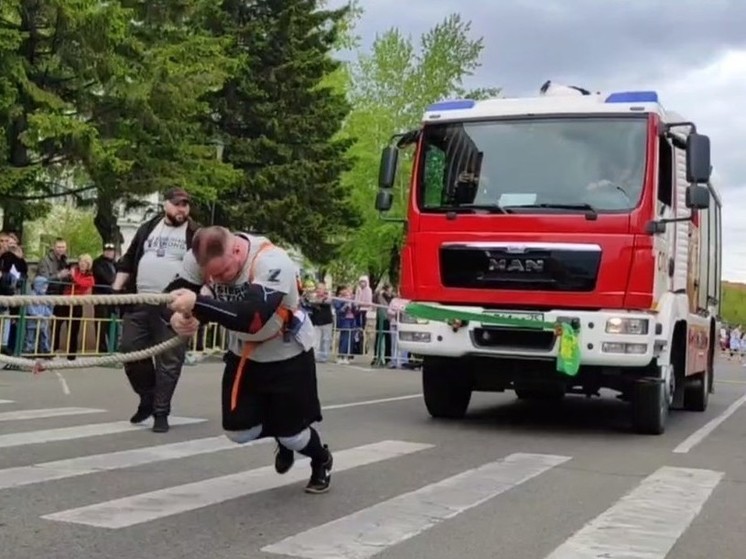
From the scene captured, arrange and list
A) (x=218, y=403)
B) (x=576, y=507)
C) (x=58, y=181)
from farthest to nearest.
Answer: (x=58, y=181) < (x=218, y=403) < (x=576, y=507)

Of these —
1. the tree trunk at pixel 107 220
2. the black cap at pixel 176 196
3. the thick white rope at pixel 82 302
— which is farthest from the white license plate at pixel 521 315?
the tree trunk at pixel 107 220

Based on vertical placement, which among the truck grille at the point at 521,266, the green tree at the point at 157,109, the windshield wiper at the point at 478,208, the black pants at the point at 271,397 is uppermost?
the green tree at the point at 157,109

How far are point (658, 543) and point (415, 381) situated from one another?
11304mm

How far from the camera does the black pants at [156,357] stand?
336 inches

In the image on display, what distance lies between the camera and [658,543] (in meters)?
5.41

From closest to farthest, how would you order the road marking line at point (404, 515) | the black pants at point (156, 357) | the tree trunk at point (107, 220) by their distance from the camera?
1. the road marking line at point (404, 515)
2. the black pants at point (156, 357)
3. the tree trunk at point (107, 220)

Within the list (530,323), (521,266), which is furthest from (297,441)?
(521,266)

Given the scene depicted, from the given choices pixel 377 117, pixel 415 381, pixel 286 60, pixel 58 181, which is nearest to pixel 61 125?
pixel 58 181

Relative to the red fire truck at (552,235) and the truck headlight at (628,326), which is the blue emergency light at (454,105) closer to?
the red fire truck at (552,235)

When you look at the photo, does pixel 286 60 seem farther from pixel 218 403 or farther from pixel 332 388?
pixel 218 403

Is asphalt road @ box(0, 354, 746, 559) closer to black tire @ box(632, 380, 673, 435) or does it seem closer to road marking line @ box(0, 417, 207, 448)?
road marking line @ box(0, 417, 207, 448)

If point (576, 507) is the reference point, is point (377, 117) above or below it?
above

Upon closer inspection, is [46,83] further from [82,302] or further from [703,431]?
[82,302]

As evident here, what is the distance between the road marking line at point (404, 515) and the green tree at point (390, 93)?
104 feet
